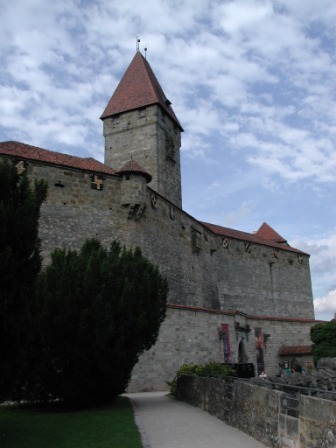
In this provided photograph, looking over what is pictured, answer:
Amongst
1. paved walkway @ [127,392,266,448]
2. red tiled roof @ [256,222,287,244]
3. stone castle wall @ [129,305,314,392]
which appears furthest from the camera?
red tiled roof @ [256,222,287,244]

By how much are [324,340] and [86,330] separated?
58.1 feet

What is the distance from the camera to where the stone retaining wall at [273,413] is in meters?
6.07

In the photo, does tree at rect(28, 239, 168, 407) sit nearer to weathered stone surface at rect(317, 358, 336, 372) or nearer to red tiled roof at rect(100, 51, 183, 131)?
weathered stone surface at rect(317, 358, 336, 372)

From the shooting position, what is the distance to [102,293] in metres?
12.4

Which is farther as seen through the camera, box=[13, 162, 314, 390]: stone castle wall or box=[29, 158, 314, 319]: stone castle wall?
box=[29, 158, 314, 319]: stone castle wall

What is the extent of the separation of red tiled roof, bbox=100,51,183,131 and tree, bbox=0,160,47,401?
2908cm

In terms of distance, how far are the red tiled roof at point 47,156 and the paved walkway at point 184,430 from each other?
40.9 ft

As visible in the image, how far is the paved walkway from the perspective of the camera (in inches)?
309

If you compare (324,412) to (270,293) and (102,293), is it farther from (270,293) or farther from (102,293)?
(270,293)

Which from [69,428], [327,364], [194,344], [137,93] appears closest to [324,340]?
[327,364]

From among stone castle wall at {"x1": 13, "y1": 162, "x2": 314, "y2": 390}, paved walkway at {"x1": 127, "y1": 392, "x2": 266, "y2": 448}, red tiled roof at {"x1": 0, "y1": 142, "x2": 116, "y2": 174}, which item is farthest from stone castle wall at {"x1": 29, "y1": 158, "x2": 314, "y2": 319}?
paved walkway at {"x1": 127, "y1": 392, "x2": 266, "y2": 448}

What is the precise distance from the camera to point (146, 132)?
36.2 metres

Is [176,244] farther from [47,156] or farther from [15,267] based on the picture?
[15,267]

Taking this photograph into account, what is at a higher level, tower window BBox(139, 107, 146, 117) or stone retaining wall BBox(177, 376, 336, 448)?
tower window BBox(139, 107, 146, 117)
